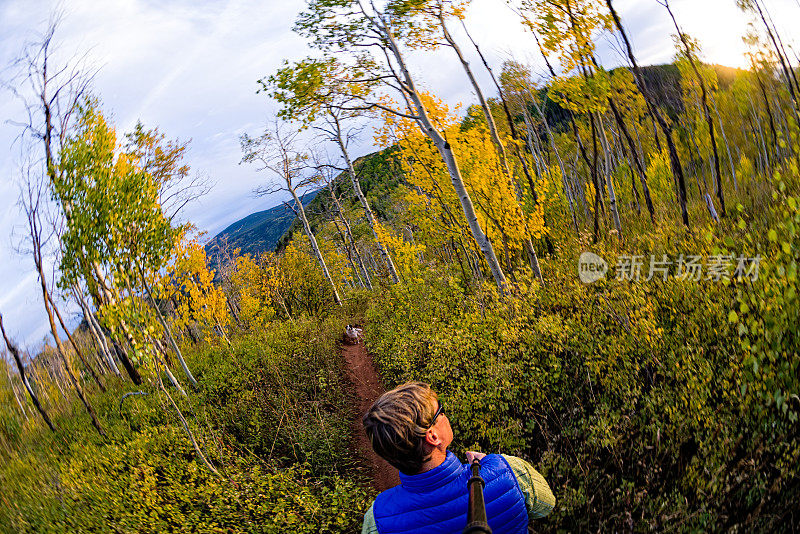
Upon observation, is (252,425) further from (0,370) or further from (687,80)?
(687,80)

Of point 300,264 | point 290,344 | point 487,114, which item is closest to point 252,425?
point 290,344

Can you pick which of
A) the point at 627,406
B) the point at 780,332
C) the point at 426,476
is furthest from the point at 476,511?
the point at 627,406

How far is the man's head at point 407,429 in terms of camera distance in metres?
1.52

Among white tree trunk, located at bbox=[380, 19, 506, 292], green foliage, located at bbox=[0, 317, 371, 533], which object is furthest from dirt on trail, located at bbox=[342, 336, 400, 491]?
white tree trunk, located at bbox=[380, 19, 506, 292]

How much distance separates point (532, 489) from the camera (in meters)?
1.66

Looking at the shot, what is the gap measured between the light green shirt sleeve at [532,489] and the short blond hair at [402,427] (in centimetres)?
41

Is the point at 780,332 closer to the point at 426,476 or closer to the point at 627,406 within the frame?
the point at 627,406

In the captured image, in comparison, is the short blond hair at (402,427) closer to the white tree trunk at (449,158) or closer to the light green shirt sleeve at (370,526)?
the light green shirt sleeve at (370,526)

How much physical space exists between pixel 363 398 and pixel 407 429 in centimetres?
798

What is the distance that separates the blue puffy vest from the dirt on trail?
481 centimetres

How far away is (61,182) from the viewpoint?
6.49m

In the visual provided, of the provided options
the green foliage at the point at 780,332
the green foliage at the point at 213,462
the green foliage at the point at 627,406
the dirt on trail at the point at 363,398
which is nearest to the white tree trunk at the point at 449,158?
the green foliage at the point at 627,406

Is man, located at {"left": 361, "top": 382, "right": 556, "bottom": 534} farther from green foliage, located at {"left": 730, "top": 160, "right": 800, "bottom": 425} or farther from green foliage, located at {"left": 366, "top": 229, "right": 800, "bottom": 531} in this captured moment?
green foliage, located at {"left": 730, "top": 160, "right": 800, "bottom": 425}

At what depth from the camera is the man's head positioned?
1.52 metres
